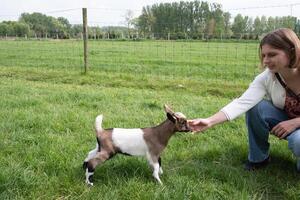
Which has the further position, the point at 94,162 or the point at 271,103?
the point at 271,103

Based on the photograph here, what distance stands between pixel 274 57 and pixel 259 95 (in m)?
0.56

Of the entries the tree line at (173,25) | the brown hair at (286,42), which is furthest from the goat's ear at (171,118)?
the tree line at (173,25)

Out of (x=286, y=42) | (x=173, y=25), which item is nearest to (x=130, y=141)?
(x=286, y=42)

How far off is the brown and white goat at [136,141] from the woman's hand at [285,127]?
2.78 feet

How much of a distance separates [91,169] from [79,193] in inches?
9.3

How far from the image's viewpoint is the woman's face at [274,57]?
366 centimetres

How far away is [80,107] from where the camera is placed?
697cm

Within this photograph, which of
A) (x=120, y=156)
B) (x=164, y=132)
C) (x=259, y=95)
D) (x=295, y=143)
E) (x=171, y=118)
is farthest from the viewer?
(x=120, y=156)

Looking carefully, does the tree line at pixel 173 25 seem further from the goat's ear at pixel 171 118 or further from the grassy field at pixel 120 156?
the goat's ear at pixel 171 118

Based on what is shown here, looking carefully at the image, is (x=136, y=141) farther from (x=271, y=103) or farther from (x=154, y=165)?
(x=271, y=103)

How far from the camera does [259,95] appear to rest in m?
4.13

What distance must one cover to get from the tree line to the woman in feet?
24.6

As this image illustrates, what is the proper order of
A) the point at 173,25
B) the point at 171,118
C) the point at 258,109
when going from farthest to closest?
the point at 173,25 → the point at 258,109 → the point at 171,118

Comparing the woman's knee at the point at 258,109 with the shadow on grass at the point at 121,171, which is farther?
the woman's knee at the point at 258,109
